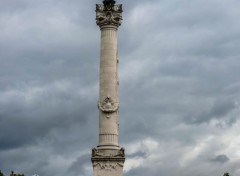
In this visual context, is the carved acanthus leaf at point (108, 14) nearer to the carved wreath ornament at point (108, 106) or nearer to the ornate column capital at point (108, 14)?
the ornate column capital at point (108, 14)

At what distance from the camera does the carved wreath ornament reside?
7081 cm

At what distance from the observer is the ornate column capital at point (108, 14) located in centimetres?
7294

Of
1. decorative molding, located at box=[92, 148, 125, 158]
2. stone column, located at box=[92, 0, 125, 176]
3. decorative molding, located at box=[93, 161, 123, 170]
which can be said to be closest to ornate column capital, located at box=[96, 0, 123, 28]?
stone column, located at box=[92, 0, 125, 176]

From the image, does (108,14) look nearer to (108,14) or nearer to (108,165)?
(108,14)

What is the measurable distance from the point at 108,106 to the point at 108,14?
9401mm

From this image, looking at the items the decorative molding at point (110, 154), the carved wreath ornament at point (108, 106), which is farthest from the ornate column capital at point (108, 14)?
the decorative molding at point (110, 154)

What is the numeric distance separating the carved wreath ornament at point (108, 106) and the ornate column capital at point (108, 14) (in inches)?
302

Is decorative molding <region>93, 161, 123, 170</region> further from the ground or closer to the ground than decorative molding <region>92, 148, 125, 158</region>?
closer to the ground

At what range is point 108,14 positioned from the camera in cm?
7312

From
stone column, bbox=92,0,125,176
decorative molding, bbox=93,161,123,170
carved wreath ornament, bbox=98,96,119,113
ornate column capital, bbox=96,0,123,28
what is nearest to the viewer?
decorative molding, bbox=93,161,123,170

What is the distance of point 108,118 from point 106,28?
910cm

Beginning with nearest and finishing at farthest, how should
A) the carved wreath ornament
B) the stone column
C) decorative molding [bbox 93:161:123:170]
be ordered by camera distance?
decorative molding [bbox 93:161:123:170]
the stone column
the carved wreath ornament

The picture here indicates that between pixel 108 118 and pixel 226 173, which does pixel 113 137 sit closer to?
pixel 108 118

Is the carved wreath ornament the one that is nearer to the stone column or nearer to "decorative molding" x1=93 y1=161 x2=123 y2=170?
the stone column
